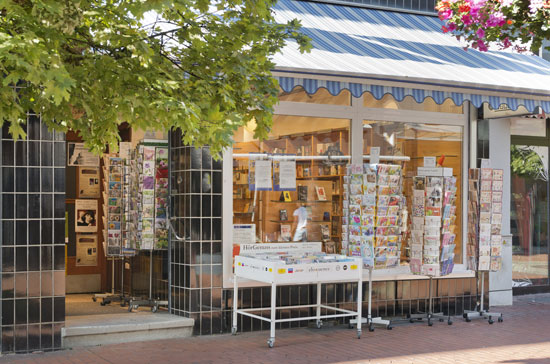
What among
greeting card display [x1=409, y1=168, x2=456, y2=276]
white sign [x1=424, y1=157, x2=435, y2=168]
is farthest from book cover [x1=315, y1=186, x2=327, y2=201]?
white sign [x1=424, y1=157, x2=435, y2=168]

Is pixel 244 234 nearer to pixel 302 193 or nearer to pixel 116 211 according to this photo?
pixel 302 193

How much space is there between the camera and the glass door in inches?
532

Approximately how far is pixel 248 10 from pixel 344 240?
14.4 ft

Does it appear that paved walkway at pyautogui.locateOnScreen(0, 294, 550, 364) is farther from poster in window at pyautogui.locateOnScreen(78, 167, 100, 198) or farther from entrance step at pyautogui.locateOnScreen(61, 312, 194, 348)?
poster in window at pyautogui.locateOnScreen(78, 167, 100, 198)

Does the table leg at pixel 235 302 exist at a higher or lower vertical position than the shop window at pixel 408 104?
lower

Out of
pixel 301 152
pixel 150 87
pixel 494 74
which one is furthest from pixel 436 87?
pixel 150 87

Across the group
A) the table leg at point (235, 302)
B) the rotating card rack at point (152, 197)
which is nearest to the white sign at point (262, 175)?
the rotating card rack at point (152, 197)

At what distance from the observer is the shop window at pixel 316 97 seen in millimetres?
10117

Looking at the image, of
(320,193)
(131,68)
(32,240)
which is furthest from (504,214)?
(131,68)

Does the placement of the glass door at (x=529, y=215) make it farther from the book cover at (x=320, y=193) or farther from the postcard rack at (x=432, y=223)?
the book cover at (x=320, y=193)

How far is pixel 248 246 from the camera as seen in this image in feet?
31.7

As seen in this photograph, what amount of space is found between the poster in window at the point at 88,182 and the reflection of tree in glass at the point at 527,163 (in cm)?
694

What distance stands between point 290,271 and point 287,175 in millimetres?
1847

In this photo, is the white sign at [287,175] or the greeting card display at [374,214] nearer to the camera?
the greeting card display at [374,214]
